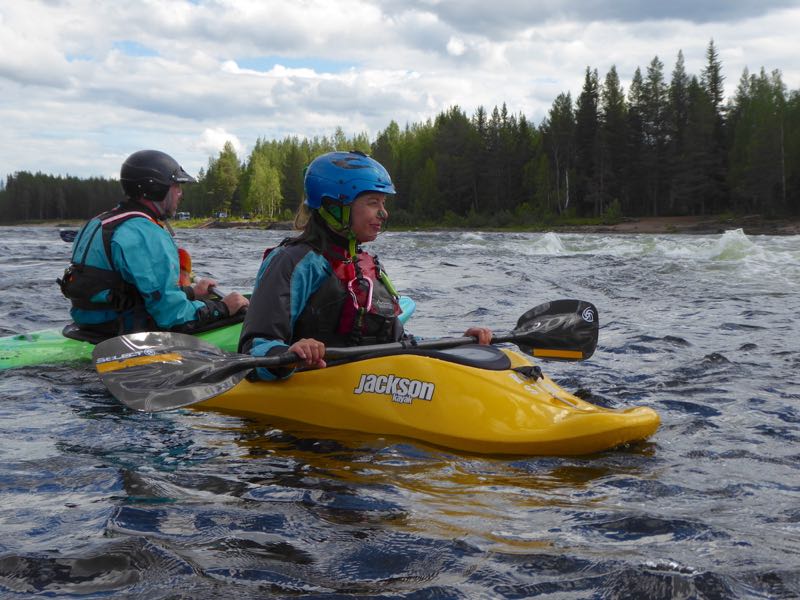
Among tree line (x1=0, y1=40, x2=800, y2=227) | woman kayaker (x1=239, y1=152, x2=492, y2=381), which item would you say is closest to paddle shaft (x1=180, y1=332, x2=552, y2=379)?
woman kayaker (x1=239, y1=152, x2=492, y2=381)

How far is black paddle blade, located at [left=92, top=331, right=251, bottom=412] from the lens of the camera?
4.15 meters

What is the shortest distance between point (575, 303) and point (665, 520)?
2.67 meters

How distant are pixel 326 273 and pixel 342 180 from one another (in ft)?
1.80

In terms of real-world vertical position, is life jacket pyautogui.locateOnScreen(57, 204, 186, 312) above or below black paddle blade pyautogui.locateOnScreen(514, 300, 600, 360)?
above

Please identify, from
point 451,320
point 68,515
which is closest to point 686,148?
point 451,320

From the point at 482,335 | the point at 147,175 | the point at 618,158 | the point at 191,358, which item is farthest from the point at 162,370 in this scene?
the point at 618,158

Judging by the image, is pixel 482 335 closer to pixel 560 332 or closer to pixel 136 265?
pixel 560 332

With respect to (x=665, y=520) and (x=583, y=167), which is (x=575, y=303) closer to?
(x=665, y=520)

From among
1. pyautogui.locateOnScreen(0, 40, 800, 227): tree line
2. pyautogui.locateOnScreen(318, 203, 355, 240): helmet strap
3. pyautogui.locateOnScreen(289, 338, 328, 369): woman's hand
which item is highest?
pyautogui.locateOnScreen(0, 40, 800, 227): tree line

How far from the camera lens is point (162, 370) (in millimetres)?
4457

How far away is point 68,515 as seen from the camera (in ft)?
10.2

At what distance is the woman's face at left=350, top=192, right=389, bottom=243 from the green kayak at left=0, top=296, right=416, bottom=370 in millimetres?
1414

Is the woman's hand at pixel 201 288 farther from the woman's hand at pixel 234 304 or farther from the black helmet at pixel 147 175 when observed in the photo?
the black helmet at pixel 147 175

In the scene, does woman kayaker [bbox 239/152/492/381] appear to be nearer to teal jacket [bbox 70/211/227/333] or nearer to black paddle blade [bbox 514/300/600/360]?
black paddle blade [bbox 514/300/600/360]
